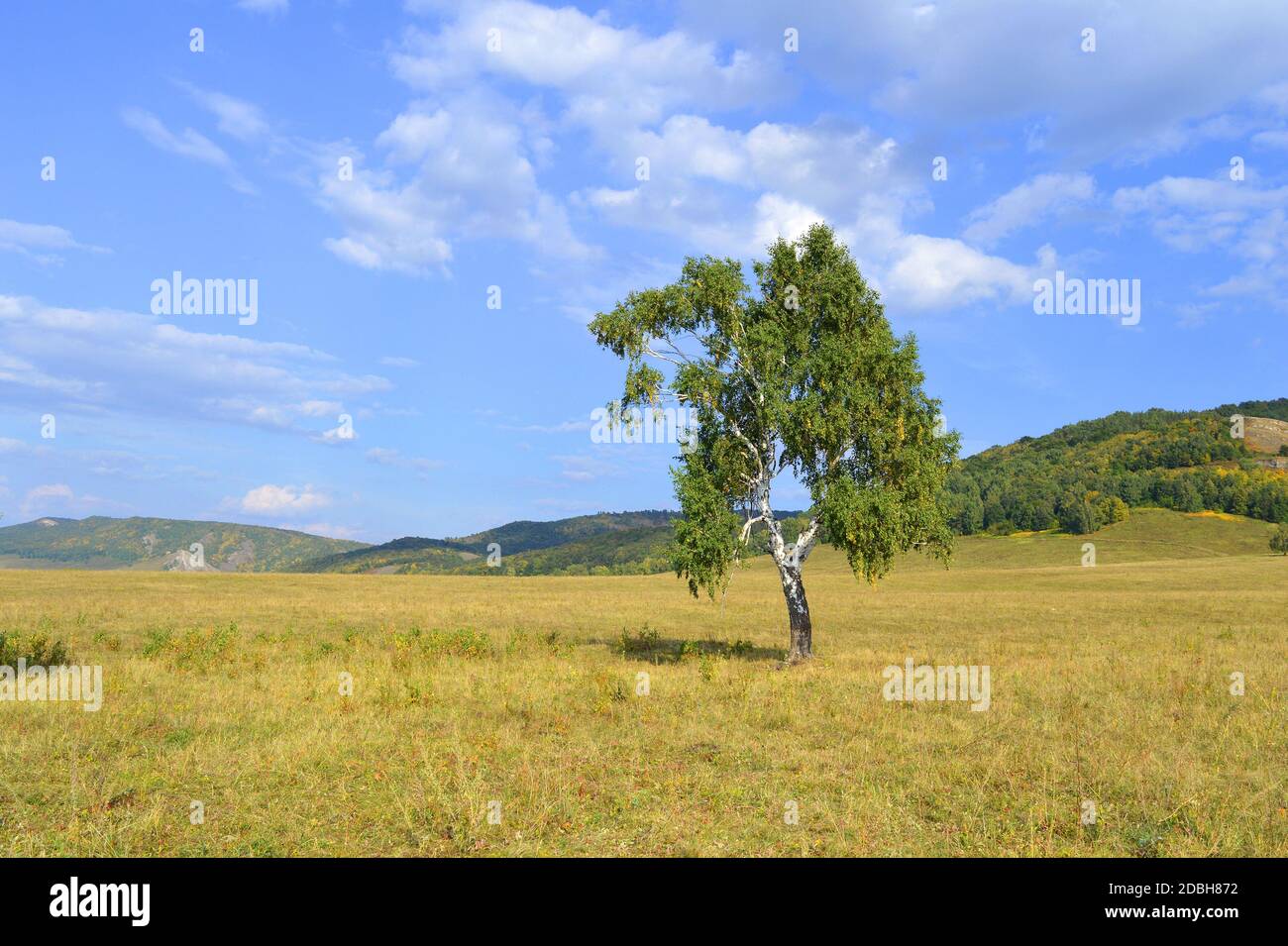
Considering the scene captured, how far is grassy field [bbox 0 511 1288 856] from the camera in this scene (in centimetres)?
962

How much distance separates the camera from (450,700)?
1886 cm

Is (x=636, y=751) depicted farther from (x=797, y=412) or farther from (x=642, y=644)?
(x=642, y=644)

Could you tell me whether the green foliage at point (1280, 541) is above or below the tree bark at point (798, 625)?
below

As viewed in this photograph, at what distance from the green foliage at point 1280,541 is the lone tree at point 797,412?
444ft

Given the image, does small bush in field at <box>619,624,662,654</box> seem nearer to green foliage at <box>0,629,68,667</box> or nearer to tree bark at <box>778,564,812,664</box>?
tree bark at <box>778,564,812,664</box>

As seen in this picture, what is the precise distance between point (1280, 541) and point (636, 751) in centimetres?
15301

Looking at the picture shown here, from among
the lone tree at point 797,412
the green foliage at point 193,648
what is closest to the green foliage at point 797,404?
the lone tree at point 797,412

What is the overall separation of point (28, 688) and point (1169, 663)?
109 feet

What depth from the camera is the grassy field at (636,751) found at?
9.62 metres

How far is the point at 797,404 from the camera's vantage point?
2447 centimetres

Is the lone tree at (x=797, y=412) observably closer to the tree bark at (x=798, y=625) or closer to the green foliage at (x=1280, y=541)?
the tree bark at (x=798, y=625)

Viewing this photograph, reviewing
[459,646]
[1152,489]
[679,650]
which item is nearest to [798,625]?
[679,650]
